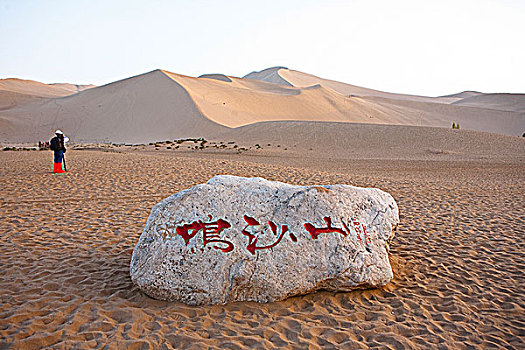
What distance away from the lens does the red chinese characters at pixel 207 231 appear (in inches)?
168

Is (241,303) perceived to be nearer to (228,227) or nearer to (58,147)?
(228,227)

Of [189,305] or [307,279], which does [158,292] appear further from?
[307,279]

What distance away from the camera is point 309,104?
197ft

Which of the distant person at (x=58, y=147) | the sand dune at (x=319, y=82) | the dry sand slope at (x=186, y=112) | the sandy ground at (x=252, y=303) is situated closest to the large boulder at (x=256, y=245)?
the sandy ground at (x=252, y=303)

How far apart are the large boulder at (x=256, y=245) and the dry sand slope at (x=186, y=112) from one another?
118 ft

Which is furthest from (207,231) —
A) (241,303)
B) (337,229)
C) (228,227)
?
(337,229)

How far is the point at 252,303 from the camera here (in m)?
4.27

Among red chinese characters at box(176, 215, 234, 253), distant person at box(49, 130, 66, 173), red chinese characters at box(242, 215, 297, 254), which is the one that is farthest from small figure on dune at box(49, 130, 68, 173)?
red chinese characters at box(242, 215, 297, 254)

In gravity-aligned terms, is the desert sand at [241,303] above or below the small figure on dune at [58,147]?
below

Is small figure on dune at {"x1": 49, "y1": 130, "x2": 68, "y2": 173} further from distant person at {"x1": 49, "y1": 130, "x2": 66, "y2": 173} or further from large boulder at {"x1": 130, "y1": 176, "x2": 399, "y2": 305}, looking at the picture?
large boulder at {"x1": 130, "y1": 176, "x2": 399, "y2": 305}

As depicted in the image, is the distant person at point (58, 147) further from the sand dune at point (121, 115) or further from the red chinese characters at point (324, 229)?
the sand dune at point (121, 115)

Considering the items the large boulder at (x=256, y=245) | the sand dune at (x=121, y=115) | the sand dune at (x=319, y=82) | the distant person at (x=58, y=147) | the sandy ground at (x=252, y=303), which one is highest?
the sand dune at (x=319, y=82)

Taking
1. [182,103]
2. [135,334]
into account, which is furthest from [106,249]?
[182,103]

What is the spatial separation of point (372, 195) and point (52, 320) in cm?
391
